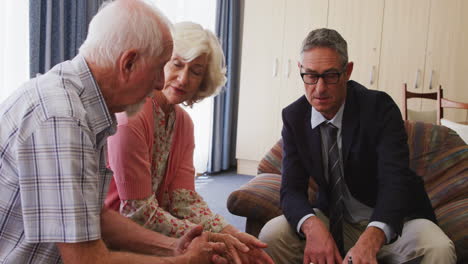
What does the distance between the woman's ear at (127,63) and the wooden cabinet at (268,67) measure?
3882mm

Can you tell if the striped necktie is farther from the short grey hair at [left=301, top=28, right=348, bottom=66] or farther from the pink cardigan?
the pink cardigan

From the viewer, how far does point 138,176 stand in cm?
130

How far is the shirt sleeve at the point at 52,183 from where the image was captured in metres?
0.76

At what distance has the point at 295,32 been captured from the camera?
15.2 feet

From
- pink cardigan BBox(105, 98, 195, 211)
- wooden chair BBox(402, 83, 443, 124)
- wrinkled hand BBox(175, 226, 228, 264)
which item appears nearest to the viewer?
wrinkled hand BBox(175, 226, 228, 264)

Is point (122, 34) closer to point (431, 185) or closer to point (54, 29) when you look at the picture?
point (431, 185)

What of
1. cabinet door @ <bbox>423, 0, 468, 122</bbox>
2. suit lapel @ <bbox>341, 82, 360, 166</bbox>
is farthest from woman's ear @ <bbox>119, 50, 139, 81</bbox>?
cabinet door @ <bbox>423, 0, 468, 122</bbox>

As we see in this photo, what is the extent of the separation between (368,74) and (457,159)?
266 cm

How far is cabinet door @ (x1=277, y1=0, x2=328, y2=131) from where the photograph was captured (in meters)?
4.56

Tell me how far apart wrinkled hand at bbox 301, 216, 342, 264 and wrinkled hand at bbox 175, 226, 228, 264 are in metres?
0.38

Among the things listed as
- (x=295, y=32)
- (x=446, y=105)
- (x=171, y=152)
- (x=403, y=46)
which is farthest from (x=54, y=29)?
(x=403, y=46)

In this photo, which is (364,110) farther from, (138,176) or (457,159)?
(138,176)

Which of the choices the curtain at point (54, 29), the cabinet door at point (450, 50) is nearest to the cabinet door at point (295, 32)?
the cabinet door at point (450, 50)

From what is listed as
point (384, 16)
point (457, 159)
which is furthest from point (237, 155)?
point (457, 159)
